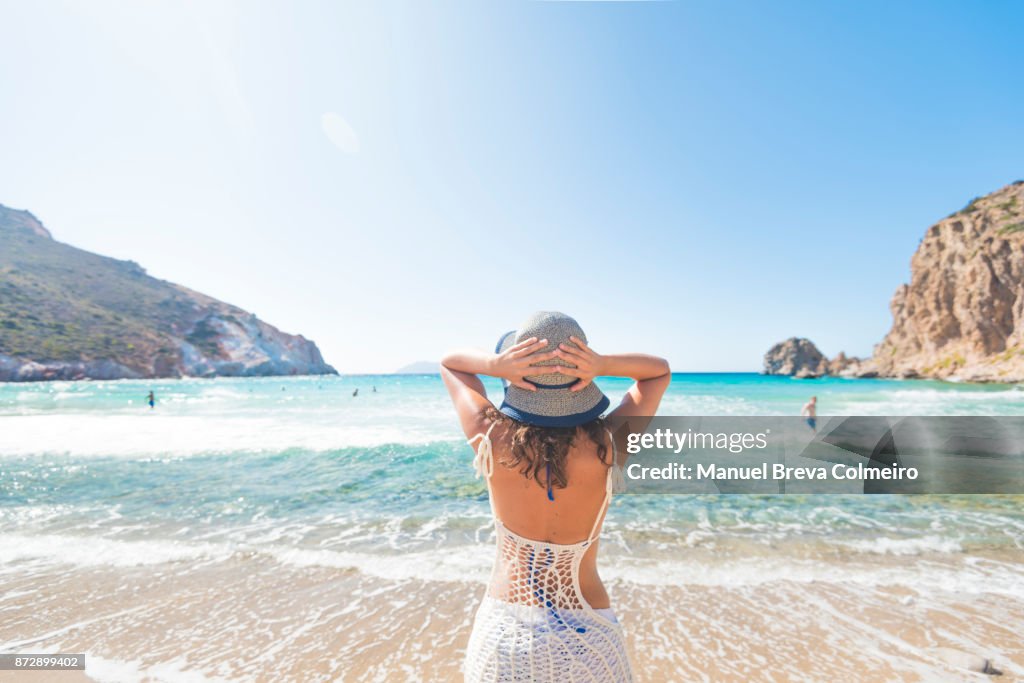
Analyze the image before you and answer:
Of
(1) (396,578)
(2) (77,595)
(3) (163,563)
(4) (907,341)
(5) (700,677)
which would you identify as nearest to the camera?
(5) (700,677)

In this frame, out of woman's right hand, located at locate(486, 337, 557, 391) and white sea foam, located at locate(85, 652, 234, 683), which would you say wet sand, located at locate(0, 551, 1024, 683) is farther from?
woman's right hand, located at locate(486, 337, 557, 391)

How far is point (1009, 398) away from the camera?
3011 centimetres

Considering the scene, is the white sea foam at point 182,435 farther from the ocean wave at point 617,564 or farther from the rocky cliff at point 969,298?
the rocky cliff at point 969,298

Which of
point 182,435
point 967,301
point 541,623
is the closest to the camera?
point 541,623

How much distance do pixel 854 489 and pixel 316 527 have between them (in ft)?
34.5

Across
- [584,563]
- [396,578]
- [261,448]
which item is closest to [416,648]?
[396,578]

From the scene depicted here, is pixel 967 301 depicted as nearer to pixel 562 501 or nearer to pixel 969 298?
pixel 969 298

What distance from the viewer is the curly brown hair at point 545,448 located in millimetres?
1481

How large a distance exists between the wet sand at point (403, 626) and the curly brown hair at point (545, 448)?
9.69ft

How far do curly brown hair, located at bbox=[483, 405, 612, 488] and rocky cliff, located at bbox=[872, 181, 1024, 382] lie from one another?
217ft

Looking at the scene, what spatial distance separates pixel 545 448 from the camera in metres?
1.48

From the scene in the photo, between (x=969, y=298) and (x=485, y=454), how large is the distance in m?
76.8

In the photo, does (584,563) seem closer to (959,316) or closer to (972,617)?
(972,617)

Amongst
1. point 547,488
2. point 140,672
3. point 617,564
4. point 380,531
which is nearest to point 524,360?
point 547,488
